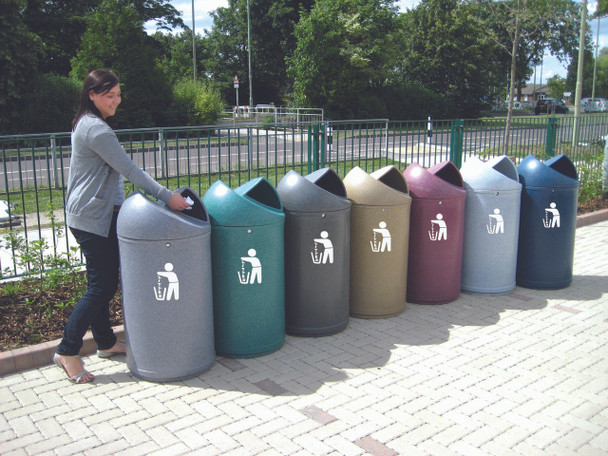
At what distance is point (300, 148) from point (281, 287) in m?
4.06

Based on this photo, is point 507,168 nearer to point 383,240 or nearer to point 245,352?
point 383,240

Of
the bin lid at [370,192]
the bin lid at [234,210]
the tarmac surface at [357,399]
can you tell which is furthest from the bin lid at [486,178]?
the bin lid at [234,210]

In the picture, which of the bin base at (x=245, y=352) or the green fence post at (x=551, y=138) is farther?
the green fence post at (x=551, y=138)

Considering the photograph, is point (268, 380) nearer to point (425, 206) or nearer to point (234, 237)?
point (234, 237)

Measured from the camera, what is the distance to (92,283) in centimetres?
429

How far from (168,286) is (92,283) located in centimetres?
57

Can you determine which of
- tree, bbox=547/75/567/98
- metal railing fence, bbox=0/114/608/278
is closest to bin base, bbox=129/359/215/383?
metal railing fence, bbox=0/114/608/278

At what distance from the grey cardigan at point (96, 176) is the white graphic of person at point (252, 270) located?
2.40ft

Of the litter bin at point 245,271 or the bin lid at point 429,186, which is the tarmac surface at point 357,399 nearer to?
the litter bin at point 245,271

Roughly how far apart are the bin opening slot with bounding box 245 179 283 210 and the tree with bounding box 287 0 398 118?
91.7 feet

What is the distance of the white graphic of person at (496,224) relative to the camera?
6.02 m

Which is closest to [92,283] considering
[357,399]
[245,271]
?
[245,271]

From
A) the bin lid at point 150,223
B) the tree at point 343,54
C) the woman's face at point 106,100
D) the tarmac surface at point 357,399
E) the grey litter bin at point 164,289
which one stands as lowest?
the tarmac surface at point 357,399

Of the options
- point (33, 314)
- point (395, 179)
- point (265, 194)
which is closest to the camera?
point (265, 194)
